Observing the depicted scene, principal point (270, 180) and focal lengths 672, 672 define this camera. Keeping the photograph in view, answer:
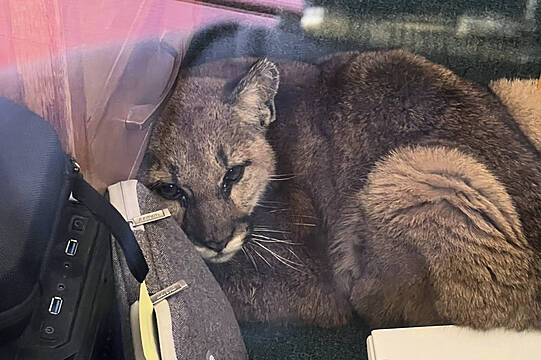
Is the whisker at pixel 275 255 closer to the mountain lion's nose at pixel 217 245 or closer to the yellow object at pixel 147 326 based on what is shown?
the mountain lion's nose at pixel 217 245

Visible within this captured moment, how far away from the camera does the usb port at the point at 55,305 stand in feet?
2.71

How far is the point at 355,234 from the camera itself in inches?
54.8

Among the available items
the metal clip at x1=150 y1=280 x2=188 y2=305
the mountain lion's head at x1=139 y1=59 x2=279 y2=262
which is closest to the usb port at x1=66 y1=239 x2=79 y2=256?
the metal clip at x1=150 y1=280 x2=188 y2=305

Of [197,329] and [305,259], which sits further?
[305,259]

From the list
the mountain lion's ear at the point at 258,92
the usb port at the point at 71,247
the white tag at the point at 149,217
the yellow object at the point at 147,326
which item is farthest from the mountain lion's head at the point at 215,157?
the usb port at the point at 71,247

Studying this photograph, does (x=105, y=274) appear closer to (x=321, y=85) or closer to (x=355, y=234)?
(x=355, y=234)

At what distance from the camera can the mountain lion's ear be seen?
1377 millimetres

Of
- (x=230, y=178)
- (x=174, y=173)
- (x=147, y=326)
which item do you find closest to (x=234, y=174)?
(x=230, y=178)

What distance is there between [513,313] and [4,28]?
99 cm

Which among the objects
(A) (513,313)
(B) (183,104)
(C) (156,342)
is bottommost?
(A) (513,313)

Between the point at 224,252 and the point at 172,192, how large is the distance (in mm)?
161

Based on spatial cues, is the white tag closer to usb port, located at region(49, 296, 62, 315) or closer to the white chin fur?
the white chin fur

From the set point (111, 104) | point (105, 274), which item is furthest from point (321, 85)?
point (105, 274)

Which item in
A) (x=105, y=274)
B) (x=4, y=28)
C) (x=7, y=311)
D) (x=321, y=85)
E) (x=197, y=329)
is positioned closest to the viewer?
(x=7, y=311)
